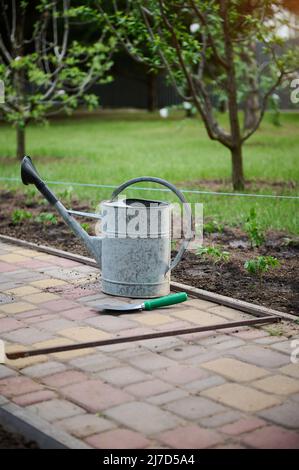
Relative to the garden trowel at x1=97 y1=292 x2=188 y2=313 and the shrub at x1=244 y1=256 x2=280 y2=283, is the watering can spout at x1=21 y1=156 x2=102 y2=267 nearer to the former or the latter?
the garden trowel at x1=97 y1=292 x2=188 y2=313

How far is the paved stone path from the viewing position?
2867mm

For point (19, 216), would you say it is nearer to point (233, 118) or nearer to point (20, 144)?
point (233, 118)

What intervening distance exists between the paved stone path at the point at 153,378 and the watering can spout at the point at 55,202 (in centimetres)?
34

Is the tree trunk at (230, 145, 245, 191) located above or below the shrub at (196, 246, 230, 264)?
above

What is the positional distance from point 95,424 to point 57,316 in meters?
1.49

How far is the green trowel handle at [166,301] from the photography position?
14.6 ft

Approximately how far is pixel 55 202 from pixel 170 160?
7226mm

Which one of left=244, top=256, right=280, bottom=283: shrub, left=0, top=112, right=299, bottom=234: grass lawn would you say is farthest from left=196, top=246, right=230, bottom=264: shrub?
left=0, top=112, right=299, bottom=234: grass lawn

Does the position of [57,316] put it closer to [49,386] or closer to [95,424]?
[49,386]

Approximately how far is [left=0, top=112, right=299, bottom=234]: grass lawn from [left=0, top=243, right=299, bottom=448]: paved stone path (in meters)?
2.55

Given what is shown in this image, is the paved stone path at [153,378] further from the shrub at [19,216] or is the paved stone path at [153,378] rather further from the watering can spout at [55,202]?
the shrub at [19,216]

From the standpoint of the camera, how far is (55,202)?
4789mm

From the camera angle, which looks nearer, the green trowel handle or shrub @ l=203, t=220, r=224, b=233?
the green trowel handle

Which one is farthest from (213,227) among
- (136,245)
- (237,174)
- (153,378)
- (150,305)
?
(153,378)
